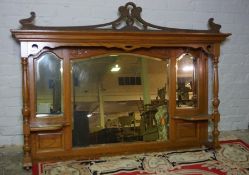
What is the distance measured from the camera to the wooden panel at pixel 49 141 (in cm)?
204

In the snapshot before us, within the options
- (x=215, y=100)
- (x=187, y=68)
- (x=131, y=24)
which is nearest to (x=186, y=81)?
(x=187, y=68)

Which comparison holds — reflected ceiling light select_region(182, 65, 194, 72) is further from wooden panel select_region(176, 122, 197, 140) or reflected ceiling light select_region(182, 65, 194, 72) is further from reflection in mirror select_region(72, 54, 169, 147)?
→ wooden panel select_region(176, 122, 197, 140)

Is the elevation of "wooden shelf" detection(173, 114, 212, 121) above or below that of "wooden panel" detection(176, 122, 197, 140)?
above

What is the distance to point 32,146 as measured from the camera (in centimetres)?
203

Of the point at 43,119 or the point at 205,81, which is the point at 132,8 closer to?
the point at 205,81

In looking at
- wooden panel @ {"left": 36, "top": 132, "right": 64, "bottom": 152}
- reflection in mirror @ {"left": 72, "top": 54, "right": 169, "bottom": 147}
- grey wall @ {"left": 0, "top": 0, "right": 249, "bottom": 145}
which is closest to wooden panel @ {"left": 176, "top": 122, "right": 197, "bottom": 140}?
reflection in mirror @ {"left": 72, "top": 54, "right": 169, "bottom": 147}

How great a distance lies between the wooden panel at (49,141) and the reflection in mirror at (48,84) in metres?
0.17

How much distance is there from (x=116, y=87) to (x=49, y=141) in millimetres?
661

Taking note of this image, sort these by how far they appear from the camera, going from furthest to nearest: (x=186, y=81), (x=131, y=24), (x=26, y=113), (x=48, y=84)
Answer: (x=186, y=81), (x=131, y=24), (x=48, y=84), (x=26, y=113)

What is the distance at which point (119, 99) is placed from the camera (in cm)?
221

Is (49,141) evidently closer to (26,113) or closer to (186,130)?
(26,113)

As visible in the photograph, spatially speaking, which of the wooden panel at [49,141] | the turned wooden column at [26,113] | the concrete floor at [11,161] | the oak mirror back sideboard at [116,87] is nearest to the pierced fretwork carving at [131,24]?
the oak mirror back sideboard at [116,87]

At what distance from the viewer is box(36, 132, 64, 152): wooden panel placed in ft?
6.70

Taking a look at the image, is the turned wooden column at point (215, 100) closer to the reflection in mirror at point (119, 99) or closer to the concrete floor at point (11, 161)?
the reflection in mirror at point (119, 99)
